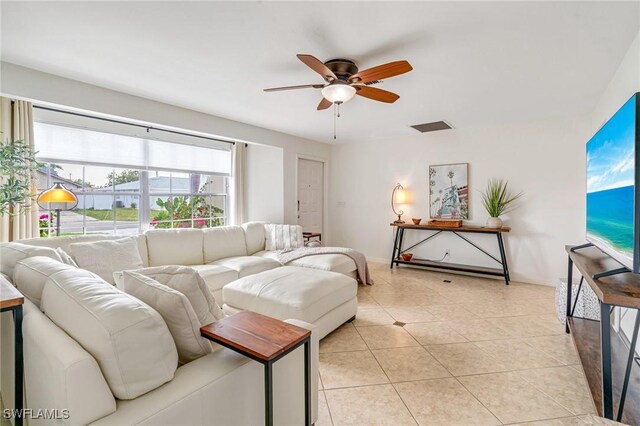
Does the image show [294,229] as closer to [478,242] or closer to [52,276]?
[478,242]

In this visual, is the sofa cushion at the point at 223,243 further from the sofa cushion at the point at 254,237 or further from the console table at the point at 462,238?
the console table at the point at 462,238

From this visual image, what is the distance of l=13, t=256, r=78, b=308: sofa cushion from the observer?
1364 millimetres

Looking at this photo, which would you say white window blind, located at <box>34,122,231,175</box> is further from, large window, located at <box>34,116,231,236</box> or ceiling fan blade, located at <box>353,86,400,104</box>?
ceiling fan blade, located at <box>353,86,400,104</box>

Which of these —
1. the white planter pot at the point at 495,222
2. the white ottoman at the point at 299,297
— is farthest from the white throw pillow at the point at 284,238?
the white planter pot at the point at 495,222

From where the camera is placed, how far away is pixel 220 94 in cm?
319

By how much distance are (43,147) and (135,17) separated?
2.23 m

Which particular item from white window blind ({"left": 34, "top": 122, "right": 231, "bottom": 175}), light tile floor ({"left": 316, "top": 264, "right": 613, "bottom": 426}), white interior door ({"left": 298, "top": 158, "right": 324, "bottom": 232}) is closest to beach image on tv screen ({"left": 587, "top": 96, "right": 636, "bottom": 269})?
light tile floor ({"left": 316, "top": 264, "right": 613, "bottom": 426})

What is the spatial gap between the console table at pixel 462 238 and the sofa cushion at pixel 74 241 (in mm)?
3729

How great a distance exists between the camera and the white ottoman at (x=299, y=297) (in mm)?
2318

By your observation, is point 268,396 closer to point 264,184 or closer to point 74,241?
point 74,241

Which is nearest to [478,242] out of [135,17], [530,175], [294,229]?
[530,175]

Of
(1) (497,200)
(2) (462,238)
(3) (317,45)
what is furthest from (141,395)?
(2) (462,238)

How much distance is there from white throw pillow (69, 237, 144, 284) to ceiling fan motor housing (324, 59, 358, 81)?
257 cm

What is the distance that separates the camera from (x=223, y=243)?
3.96 m
